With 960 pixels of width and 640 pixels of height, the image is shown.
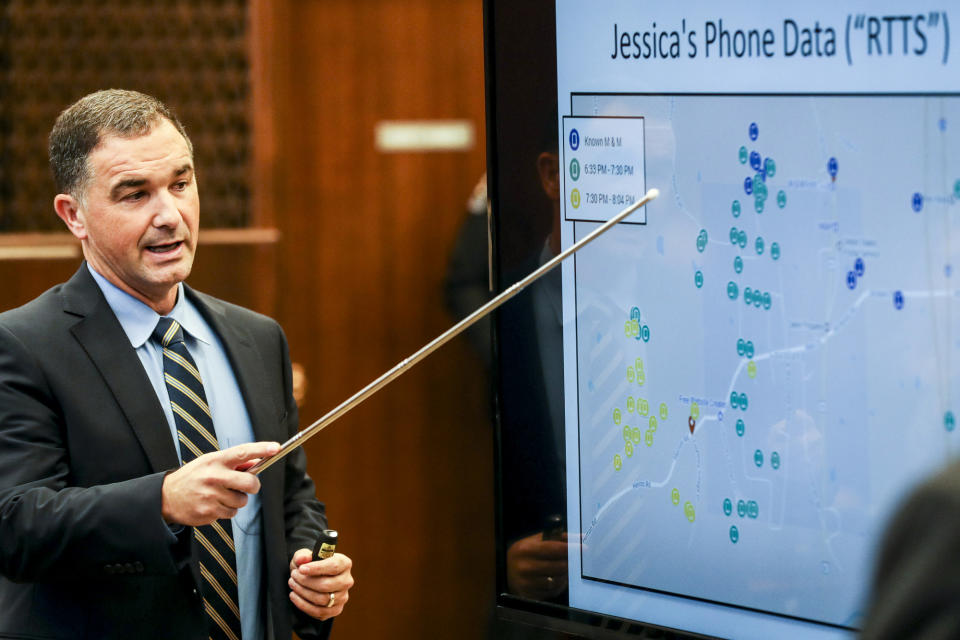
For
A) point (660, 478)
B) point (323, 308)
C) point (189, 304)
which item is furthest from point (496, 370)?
point (323, 308)

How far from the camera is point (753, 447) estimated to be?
1.62m

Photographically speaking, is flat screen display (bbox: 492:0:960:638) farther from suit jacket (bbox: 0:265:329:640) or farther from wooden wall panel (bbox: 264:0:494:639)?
wooden wall panel (bbox: 264:0:494:639)

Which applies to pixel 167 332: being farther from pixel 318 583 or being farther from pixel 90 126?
pixel 318 583

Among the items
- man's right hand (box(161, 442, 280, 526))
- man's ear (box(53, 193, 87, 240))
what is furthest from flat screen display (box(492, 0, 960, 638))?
man's ear (box(53, 193, 87, 240))

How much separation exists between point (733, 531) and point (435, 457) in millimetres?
2810

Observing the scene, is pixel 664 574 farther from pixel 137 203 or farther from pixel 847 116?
pixel 137 203

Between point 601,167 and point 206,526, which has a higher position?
point 601,167

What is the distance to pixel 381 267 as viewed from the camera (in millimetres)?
4344

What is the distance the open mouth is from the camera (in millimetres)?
2089

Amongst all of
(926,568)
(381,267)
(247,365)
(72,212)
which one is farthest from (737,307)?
Answer: (381,267)

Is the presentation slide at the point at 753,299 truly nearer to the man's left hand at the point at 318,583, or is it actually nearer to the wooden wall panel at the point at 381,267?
the man's left hand at the point at 318,583

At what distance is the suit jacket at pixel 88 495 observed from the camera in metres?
1.86

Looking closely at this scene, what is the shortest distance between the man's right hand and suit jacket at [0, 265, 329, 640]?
41 mm

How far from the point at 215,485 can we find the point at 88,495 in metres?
0.20
